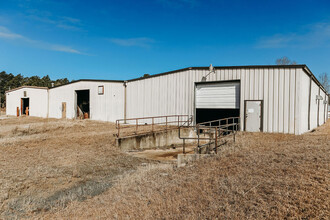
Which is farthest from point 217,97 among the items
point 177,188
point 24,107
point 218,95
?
point 24,107

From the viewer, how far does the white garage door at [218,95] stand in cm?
1420

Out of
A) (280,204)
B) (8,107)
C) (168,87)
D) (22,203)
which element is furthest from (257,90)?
A: (8,107)

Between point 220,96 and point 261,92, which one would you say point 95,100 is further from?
point 261,92

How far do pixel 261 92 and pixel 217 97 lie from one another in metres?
2.99

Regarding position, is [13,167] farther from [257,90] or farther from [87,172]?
[257,90]

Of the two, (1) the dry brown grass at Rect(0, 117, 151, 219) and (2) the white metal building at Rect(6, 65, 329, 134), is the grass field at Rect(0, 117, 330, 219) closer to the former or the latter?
(1) the dry brown grass at Rect(0, 117, 151, 219)

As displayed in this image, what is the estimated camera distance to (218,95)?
14891 millimetres

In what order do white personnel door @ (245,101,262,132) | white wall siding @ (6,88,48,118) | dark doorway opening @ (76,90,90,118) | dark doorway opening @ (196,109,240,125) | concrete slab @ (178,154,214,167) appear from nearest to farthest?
concrete slab @ (178,154,214,167), white personnel door @ (245,101,262,132), dark doorway opening @ (196,109,240,125), dark doorway opening @ (76,90,90,118), white wall siding @ (6,88,48,118)

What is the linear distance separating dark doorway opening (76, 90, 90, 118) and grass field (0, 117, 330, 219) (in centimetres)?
1669

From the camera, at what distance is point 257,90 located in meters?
13.1

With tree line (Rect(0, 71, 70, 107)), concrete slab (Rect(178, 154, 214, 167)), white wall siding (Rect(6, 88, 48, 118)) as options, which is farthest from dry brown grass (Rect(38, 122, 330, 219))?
tree line (Rect(0, 71, 70, 107))

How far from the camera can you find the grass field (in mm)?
3852

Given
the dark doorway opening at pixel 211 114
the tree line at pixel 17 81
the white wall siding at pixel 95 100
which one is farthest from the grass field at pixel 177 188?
the tree line at pixel 17 81

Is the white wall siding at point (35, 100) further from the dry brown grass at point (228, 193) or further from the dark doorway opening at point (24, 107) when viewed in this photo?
the dry brown grass at point (228, 193)
